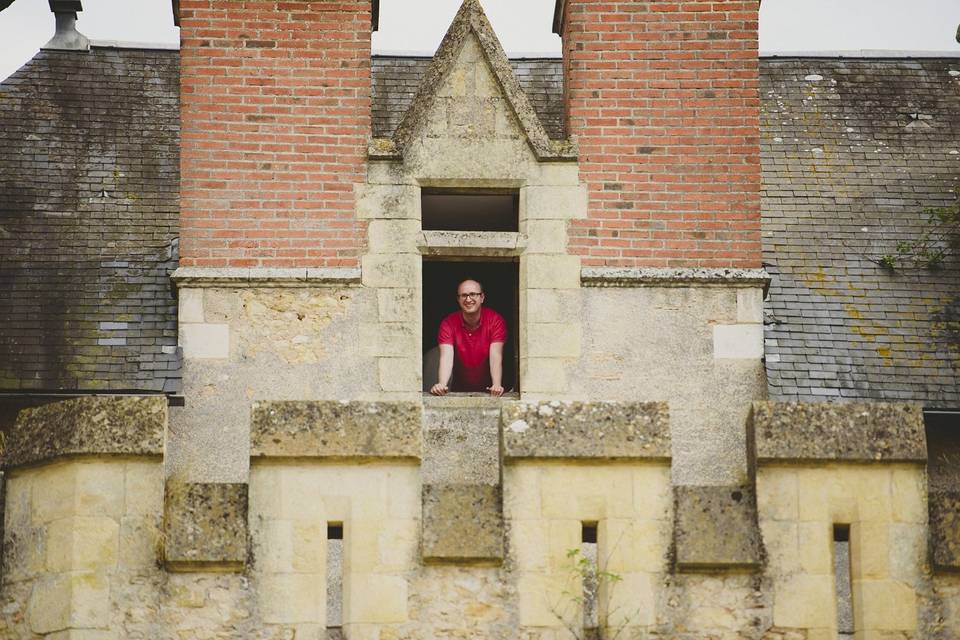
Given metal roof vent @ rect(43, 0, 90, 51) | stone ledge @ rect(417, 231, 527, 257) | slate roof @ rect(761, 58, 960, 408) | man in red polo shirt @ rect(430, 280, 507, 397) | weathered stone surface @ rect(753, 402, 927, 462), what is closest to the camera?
weathered stone surface @ rect(753, 402, 927, 462)

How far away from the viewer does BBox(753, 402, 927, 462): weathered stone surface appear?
7.64 m

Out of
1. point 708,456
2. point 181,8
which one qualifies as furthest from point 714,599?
point 181,8

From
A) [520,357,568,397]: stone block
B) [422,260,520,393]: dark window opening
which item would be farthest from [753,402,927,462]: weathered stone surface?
[422,260,520,393]: dark window opening

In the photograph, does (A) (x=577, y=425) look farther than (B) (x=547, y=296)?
No

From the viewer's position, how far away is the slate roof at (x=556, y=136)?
11719 millimetres

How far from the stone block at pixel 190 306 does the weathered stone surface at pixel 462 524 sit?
379 cm

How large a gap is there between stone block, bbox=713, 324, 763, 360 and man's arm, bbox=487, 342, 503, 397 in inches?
53.1

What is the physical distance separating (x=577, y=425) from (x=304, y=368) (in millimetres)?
3578

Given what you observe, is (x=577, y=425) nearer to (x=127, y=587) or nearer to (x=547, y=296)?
(x=127, y=587)

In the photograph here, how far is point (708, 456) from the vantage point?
11031 millimetres

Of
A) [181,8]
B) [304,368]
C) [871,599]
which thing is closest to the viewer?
[871,599]

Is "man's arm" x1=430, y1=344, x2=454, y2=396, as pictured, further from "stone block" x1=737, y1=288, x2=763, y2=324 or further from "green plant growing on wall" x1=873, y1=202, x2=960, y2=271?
"green plant growing on wall" x1=873, y1=202, x2=960, y2=271

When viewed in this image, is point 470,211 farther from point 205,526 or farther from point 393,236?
point 205,526

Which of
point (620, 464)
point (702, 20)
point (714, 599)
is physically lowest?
point (714, 599)
